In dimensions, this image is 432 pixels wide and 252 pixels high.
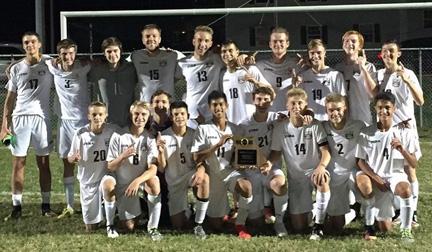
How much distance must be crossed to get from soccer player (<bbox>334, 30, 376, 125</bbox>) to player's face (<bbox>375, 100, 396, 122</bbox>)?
1.70 ft

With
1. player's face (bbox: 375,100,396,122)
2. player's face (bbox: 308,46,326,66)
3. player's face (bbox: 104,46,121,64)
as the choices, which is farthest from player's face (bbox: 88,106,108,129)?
player's face (bbox: 375,100,396,122)

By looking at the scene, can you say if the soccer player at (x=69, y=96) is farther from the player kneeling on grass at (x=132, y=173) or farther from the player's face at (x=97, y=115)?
the player kneeling on grass at (x=132, y=173)

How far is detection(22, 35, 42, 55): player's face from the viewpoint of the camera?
5844mm

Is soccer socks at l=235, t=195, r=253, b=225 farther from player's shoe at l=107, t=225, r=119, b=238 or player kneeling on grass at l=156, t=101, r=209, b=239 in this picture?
player's shoe at l=107, t=225, r=119, b=238

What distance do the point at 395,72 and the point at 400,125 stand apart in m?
0.49

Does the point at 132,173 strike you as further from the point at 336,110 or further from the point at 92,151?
the point at 336,110

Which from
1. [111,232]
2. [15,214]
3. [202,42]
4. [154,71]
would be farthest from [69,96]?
[111,232]

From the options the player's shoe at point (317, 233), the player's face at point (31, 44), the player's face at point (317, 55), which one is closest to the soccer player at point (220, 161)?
the player's shoe at point (317, 233)

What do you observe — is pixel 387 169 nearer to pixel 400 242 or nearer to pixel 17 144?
pixel 400 242

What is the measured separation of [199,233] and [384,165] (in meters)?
1.66

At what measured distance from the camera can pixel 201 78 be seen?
5836 millimetres

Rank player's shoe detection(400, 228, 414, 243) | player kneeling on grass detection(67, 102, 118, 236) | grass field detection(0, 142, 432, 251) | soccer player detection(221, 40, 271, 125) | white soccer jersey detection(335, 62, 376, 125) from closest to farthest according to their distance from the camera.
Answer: grass field detection(0, 142, 432, 251) → player's shoe detection(400, 228, 414, 243) → player kneeling on grass detection(67, 102, 118, 236) → white soccer jersey detection(335, 62, 376, 125) → soccer player detection(221, 40, 271, 125)

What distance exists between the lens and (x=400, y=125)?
5.22 meters

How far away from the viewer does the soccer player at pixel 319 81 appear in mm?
5383
